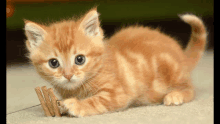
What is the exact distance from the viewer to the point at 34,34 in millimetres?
1806

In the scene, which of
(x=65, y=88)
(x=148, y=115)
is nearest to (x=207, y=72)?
(x=148, y=115)

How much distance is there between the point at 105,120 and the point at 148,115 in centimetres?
26

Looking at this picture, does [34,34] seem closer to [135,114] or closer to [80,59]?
[80,59]

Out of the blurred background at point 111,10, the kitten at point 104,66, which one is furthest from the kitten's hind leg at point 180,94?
the blurred background at point 111,10

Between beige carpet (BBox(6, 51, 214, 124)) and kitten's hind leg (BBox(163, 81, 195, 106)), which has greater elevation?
kitten's hind leg (BBox(163, 81, 195, 106))

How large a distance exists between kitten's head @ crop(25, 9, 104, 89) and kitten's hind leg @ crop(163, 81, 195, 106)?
548mm

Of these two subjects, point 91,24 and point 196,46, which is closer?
point 91,24

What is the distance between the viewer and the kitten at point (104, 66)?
1.66m

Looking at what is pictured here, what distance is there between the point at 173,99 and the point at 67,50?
0.81m

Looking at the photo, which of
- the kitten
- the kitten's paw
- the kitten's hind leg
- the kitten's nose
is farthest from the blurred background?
the kitten's nose

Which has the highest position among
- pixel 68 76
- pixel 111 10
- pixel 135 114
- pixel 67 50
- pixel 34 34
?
pixel 111 10

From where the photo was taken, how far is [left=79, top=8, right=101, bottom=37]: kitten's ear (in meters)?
1.78

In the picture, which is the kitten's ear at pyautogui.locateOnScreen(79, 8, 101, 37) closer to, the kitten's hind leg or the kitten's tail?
the kitten's hind leg

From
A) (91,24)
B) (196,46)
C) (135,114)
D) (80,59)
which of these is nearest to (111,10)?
(196,46)
